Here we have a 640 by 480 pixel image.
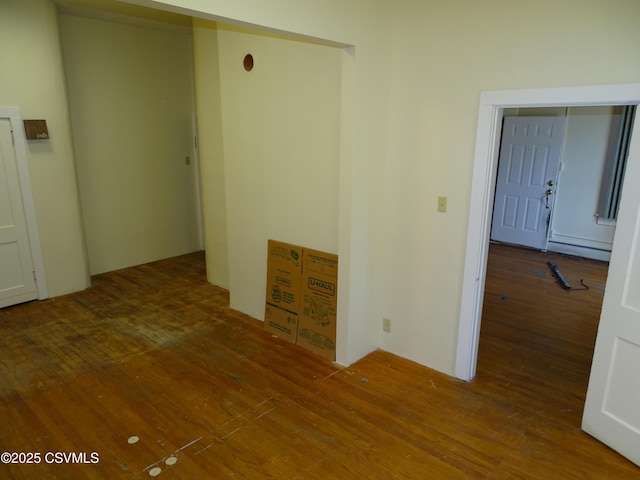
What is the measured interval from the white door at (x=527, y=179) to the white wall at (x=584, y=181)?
5.7 inches

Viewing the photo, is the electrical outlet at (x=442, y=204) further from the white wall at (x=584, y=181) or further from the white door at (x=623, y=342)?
the white wall at (x=584, y=181)

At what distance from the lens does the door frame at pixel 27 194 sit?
13.8ft

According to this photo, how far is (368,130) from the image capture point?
311 cm

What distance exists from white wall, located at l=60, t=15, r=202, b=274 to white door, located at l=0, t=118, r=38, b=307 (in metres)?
0.88

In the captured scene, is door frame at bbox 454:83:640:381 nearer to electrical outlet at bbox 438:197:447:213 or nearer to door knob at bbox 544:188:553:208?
electrical outlet at bbox 438:197:447:213

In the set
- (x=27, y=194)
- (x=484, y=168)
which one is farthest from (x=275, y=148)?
(x=27, y=194)

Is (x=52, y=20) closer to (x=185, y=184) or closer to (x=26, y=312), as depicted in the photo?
(x=185, y=184)

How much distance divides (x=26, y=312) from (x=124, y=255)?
59.3 inches

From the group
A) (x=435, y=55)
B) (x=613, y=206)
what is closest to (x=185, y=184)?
(x=435, y=55)

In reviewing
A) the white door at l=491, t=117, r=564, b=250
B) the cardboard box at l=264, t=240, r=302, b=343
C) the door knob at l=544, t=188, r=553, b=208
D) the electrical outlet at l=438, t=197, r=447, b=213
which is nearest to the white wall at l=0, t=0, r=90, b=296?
the cardboard box at l=264, t=240, r=302, b=343

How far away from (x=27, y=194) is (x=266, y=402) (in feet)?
11.2

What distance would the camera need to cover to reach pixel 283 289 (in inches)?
153

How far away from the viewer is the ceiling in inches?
175

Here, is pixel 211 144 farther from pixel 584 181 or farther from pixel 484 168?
pixel 584 181
